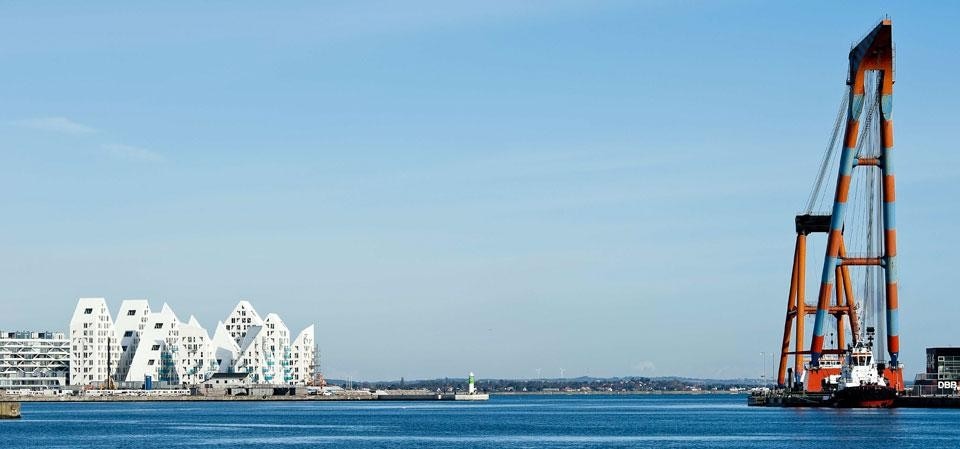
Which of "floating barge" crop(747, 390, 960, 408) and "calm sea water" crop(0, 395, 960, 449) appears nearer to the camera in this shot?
"calm sea water" crop(0, 395, 960, 449)

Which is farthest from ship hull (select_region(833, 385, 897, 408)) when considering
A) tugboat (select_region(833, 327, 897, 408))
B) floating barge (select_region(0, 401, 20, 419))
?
floating barge (select_region(0, 401, 20, 419))

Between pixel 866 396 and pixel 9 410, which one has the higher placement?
pixel 866 396

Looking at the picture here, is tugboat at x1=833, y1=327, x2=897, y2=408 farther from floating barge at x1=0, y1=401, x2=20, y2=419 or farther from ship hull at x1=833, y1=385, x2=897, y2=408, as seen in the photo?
floating barge at x1=0, y1=401, x2=20, y2=419

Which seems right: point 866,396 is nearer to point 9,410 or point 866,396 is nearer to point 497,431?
point 497,431

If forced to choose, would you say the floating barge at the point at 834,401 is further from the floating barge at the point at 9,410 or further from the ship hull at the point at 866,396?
the floating barge at the point at 9,410

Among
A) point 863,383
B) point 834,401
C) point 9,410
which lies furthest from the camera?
point 9,410

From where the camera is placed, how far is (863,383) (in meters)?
114

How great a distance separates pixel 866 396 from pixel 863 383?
101 centimetres

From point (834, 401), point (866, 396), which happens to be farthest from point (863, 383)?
point (834, 401)

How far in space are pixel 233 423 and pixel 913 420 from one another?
163ft

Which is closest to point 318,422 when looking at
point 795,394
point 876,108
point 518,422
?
point 518,422

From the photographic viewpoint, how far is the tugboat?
371 ft

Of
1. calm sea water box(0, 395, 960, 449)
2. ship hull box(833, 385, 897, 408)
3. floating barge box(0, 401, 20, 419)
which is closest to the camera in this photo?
calm sea water box(0, 395, 960, 449)

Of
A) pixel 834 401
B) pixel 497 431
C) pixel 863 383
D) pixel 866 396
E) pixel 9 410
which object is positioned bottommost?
pixel 497 431
